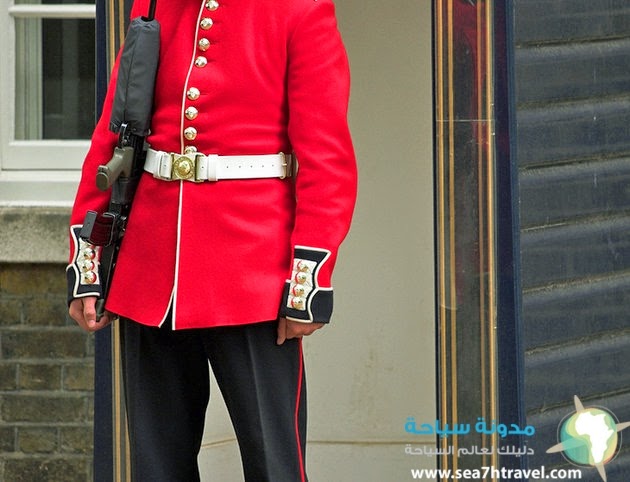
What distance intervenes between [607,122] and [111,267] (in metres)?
1.08

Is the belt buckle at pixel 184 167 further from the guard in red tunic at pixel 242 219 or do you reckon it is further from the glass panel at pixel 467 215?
the glass panel at pixel 467 215

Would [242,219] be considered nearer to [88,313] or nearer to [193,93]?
[193,93]

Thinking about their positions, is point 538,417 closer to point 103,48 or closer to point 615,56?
point 615,56

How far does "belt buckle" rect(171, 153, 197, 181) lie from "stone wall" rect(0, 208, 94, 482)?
5.35ft

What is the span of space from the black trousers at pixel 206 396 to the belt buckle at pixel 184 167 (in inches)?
11.1

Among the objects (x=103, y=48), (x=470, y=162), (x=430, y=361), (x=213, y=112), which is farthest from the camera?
(x=430, y=361)

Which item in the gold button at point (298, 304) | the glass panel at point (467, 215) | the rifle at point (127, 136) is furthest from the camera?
the glass panel at point (467, 215)

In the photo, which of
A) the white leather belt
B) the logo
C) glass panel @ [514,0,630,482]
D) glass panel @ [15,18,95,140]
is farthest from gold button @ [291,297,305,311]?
glass panel @ [15,18,95,140]

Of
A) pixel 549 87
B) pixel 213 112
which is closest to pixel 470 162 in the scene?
pixel 549 87

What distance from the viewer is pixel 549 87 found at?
2.63 meters

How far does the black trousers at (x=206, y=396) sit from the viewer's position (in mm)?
2320

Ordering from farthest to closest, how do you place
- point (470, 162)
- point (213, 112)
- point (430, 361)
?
1. point (430, 361)
2. point (470, 162)
3. point (213, 112)
